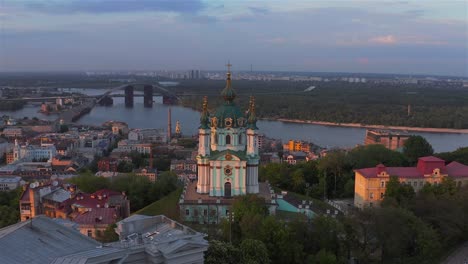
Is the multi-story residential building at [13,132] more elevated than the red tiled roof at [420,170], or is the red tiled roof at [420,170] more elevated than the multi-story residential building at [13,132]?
the red tiled roof at [420,170]

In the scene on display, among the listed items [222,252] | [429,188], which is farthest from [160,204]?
[429,188]

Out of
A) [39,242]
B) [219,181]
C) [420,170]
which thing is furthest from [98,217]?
[420,170]

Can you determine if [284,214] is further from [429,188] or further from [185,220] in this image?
[429,188]

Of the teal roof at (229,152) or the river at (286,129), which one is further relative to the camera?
the river at (286,129)

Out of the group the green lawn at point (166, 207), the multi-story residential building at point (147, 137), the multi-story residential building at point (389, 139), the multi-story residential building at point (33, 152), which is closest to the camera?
the green lawn at point (166, 207)

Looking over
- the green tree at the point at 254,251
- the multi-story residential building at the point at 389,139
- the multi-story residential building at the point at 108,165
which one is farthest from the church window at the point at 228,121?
the multi-story residential building at the point at 389,139

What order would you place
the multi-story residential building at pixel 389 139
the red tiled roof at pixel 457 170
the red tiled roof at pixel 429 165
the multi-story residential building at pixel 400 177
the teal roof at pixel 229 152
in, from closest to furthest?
the teal roof at pixel 229 152 → the multi-story residential building at pixel 400 177 → the red tiled roof at pixel 429 165 → the red tiled roof at pixel 457 170 → the multi-story residential building at pixel 389 139

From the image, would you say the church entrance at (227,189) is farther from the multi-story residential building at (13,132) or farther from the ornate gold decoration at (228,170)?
the multi-story residential building at (13,132)
